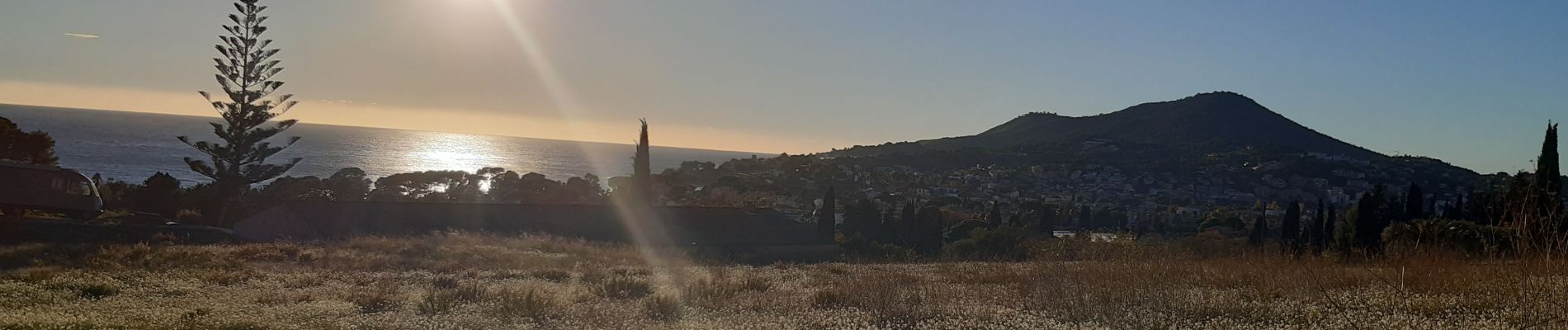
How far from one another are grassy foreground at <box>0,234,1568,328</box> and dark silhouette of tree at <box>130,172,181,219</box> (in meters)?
23.1

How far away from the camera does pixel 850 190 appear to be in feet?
268

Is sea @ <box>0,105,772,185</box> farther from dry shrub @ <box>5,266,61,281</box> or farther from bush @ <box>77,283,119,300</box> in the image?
bush @ <box>77,283,119,300</box>

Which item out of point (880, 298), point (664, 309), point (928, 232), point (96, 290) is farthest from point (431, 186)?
point (880, 298)

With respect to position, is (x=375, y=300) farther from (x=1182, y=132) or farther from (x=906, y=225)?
(x=1182, y=132)

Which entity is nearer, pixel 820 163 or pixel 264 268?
pixel 264 268

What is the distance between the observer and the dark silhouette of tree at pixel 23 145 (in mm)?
35125

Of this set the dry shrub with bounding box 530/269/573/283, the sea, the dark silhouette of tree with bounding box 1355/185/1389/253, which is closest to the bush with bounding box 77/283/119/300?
the dry shrub with bounding box 530/269/573/283

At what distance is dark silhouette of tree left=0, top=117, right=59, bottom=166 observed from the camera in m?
35.1

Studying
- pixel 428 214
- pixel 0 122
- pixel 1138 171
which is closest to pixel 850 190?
pixel 1138 171

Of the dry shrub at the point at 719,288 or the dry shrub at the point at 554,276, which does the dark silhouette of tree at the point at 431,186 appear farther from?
the dry shrub at the point at 719,288

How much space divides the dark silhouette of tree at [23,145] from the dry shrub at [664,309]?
34348mm

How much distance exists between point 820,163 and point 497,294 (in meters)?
95.2

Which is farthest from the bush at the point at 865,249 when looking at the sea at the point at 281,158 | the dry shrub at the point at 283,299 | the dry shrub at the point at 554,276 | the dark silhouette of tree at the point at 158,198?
the sea at the point at 281,158

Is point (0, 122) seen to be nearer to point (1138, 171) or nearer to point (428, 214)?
point (428, 214)
